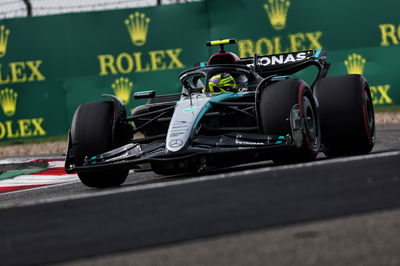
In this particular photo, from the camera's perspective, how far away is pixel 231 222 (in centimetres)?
348

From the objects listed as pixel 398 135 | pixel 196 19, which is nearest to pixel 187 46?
pixel 196 19

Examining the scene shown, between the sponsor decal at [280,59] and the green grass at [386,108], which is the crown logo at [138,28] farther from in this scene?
the sponsor decal at [280,59]

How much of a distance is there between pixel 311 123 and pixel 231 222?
3563 millimetres

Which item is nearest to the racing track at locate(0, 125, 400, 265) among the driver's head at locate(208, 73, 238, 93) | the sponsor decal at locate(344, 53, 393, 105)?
the driver's head at locate(208, 73, 238, 93)

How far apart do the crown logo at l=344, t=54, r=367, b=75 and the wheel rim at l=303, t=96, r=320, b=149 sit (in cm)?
581

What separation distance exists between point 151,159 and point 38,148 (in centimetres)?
736

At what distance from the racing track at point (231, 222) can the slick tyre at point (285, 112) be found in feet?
3.30

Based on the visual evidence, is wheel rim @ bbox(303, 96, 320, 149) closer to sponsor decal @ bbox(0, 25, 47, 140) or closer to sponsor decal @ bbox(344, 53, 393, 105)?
sponsor decal @ bbox(344, 53, 393, 105)

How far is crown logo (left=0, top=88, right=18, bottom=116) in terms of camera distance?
12.9 metres

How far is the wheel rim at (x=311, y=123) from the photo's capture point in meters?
6.70

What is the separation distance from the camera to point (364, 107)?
7.18 meters

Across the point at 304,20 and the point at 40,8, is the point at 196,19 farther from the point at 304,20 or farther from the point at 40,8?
the point at 40,8

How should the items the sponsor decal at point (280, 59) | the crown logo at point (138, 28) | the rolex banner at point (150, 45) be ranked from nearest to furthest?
the sponsor decal at point (280, 59), the rolex banner at point (150, 45), the crown logo at point (138, 28)

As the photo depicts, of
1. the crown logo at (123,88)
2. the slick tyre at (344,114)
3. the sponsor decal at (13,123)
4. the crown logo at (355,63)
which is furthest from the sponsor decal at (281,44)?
the slick tyre at (344,114)
